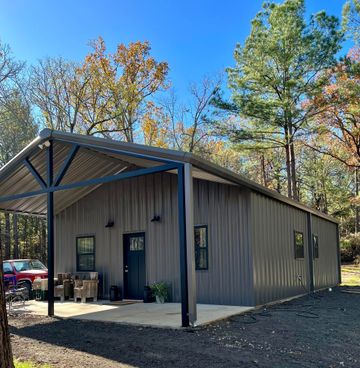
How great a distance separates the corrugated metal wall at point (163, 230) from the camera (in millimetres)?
10203

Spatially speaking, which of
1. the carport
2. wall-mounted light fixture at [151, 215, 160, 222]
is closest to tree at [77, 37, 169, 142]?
the carport

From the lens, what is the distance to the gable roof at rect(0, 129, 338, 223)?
821 centimetres

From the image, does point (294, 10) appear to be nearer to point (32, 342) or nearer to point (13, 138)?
point (13, 138)

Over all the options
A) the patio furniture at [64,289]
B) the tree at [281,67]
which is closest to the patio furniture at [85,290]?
the patio furniture at [64,289]

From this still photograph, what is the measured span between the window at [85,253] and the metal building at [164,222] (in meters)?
0.03

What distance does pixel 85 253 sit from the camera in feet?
44.9

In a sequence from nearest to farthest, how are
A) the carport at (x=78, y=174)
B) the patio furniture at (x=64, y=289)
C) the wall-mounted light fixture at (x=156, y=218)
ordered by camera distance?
the carport at (x=78, y=174), the wall-mounted light fixture at (x=156, y=218), the patio furniture at (x=64, y=289)

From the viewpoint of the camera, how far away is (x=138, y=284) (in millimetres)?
12102

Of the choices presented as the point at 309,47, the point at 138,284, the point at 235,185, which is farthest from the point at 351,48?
the point at 138,284

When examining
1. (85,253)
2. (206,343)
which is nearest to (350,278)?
(85,253)

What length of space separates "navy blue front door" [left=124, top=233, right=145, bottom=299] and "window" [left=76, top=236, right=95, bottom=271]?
1.44 metres

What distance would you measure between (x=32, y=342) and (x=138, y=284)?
545 cm

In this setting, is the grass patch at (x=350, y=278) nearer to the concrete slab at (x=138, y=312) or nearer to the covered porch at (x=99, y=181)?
the concrete slab at (x=138, y=312)

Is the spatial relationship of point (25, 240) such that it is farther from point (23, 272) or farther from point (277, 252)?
point (277, 252)
